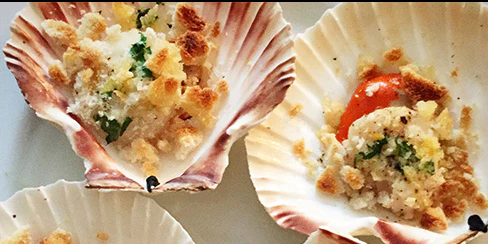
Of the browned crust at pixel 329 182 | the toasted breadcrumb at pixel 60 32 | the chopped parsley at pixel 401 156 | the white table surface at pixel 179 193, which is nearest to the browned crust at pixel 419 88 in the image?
the chopped parsley at pixel 401 156

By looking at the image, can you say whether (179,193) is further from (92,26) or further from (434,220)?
(434,220)

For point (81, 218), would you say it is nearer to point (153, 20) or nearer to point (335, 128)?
point (153, 20)

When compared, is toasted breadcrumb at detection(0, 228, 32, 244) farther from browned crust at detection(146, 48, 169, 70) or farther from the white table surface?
browned crust at detection(146, 48, 169, 70)

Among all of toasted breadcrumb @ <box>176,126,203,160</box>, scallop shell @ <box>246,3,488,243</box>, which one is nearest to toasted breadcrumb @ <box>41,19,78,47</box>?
toasted breadcrumb @ <box>176,126,203,160</box>

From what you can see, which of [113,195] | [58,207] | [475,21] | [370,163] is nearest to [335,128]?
[370,163]

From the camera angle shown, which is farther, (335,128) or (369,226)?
(335,128)

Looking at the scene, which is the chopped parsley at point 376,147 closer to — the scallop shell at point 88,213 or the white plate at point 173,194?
the white plate at point 173,194
